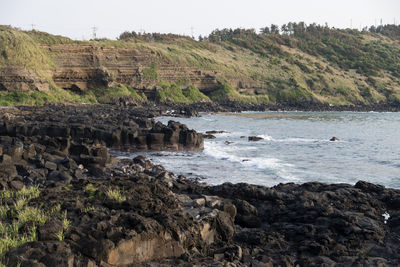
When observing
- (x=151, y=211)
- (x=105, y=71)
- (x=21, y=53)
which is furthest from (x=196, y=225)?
(x=105, y=71)

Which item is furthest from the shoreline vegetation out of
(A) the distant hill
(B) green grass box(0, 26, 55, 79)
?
(A) the distant hill

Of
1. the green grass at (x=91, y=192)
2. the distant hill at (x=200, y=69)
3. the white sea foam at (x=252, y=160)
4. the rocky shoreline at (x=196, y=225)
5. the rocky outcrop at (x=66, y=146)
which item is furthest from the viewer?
the distant hill at (x=200, y=69)

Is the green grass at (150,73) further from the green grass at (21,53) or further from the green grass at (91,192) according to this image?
the green grass at (91,192)

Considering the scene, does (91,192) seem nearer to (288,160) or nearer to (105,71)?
(288,160)

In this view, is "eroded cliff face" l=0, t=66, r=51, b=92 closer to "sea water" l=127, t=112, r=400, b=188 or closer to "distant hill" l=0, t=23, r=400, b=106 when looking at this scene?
"distant hill" l=0, t=23, r=400, b=106

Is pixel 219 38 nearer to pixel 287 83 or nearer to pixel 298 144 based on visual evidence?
pixel 287 83

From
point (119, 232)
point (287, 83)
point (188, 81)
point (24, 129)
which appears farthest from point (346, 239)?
point (287, 83)

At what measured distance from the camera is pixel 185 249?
819 cm

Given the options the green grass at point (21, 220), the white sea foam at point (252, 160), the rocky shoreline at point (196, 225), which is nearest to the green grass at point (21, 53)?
the white sea foam at point (252, 160)

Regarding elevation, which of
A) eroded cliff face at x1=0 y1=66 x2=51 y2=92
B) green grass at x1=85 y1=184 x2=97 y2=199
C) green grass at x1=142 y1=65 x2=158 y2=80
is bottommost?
green grass at x1=85 y1=184 x2=97 y2=199

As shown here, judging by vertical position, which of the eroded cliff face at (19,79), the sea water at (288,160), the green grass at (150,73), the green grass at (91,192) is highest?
the green grass at (150,73)

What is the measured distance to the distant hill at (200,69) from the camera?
211ft

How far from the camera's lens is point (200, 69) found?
9162cm

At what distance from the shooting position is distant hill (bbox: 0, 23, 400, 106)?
211ft
